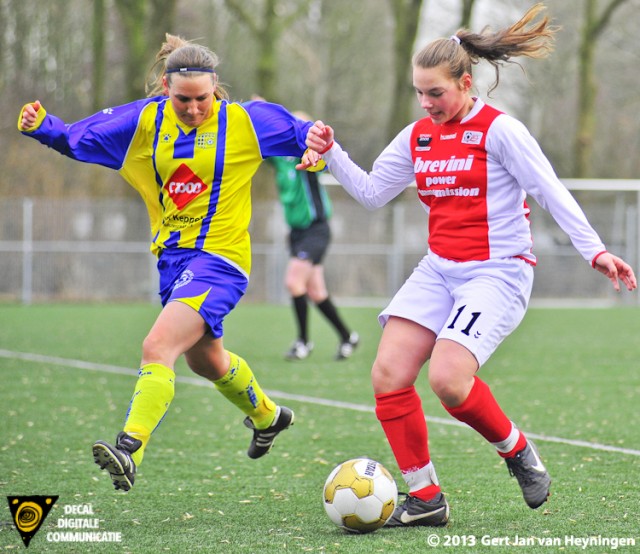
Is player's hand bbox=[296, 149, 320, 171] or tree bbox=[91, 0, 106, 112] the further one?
tree bbox=[91, 0, 106, 112]

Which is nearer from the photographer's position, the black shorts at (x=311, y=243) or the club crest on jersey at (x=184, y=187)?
the club crest on jersey at (x=184, y=187)

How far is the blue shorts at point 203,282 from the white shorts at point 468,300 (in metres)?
0.75

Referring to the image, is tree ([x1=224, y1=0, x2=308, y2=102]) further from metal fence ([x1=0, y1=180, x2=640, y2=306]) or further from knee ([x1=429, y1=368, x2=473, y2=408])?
knee ([x1=429, y1=368, x2=473, y2=408])

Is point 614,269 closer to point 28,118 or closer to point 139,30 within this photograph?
point 28,118

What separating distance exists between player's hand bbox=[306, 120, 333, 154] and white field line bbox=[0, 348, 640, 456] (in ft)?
7.51

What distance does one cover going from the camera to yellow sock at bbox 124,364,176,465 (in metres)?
4.10

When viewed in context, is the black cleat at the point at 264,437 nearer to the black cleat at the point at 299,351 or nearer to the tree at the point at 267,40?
the black cleat at the point at 299,351

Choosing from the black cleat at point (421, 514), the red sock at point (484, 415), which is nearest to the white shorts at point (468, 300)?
the red sock at point (484, 415)

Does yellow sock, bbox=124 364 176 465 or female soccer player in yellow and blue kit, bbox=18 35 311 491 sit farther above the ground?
female soccer player in yellow and blue kit, bbox=18 35 311 491

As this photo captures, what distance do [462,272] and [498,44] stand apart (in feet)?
3.19

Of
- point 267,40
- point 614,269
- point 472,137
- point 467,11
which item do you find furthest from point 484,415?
point 467,11

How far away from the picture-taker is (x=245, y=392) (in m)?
5.20

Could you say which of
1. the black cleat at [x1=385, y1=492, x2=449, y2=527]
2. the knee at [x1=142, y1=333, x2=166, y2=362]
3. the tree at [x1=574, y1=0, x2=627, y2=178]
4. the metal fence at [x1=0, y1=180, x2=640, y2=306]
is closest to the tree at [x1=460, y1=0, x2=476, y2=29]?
the tree at [x1=574, y1=0, x2=627, y2=178]

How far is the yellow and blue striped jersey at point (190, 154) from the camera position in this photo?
4.79 meters
